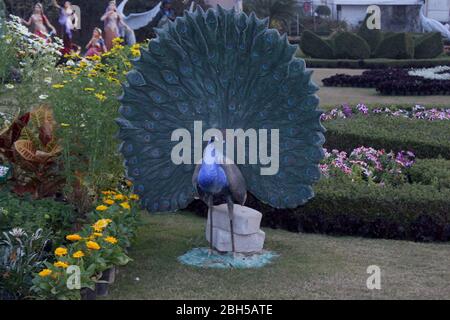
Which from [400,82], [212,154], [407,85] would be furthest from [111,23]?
[212,154]

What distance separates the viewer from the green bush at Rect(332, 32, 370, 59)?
22.8 meters

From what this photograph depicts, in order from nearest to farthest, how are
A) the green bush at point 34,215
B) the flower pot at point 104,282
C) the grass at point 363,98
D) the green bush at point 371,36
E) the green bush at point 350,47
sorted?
the flower pot at point 104,282
the green bush at point 34,215
the grass at point 363,98
the green bush at point 350,47
the green bush at point 371,36

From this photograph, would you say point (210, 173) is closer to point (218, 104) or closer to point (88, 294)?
point (218, 104)

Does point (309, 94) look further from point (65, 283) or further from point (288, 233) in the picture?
point (65, 283)

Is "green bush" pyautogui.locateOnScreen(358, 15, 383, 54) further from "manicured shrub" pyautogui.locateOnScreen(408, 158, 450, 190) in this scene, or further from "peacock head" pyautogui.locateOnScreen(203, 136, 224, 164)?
"peacock head" pyautogui.locateOnScreen(203, 136, 224, 164)

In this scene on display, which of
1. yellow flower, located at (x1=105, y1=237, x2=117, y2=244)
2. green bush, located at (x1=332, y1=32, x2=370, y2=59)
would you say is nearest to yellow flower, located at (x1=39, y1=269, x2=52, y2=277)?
yellow flower, located at (x1=105, y1=237, x2=117, y2=244)

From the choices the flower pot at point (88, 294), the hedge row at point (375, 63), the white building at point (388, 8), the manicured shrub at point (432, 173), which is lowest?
the flower pot at point (88, 294)

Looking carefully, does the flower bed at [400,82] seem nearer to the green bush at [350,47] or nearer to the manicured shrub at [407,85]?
the manicured shrub at [407,85]

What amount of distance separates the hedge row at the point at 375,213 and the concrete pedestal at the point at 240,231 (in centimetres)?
98

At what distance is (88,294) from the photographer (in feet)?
14.9

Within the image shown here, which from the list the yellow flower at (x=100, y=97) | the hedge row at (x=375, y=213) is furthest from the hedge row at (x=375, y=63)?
the yellow flower at (x=100, y=97)

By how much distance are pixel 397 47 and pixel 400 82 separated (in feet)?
23.3

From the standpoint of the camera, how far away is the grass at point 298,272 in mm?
4707

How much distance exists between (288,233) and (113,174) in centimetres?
160
